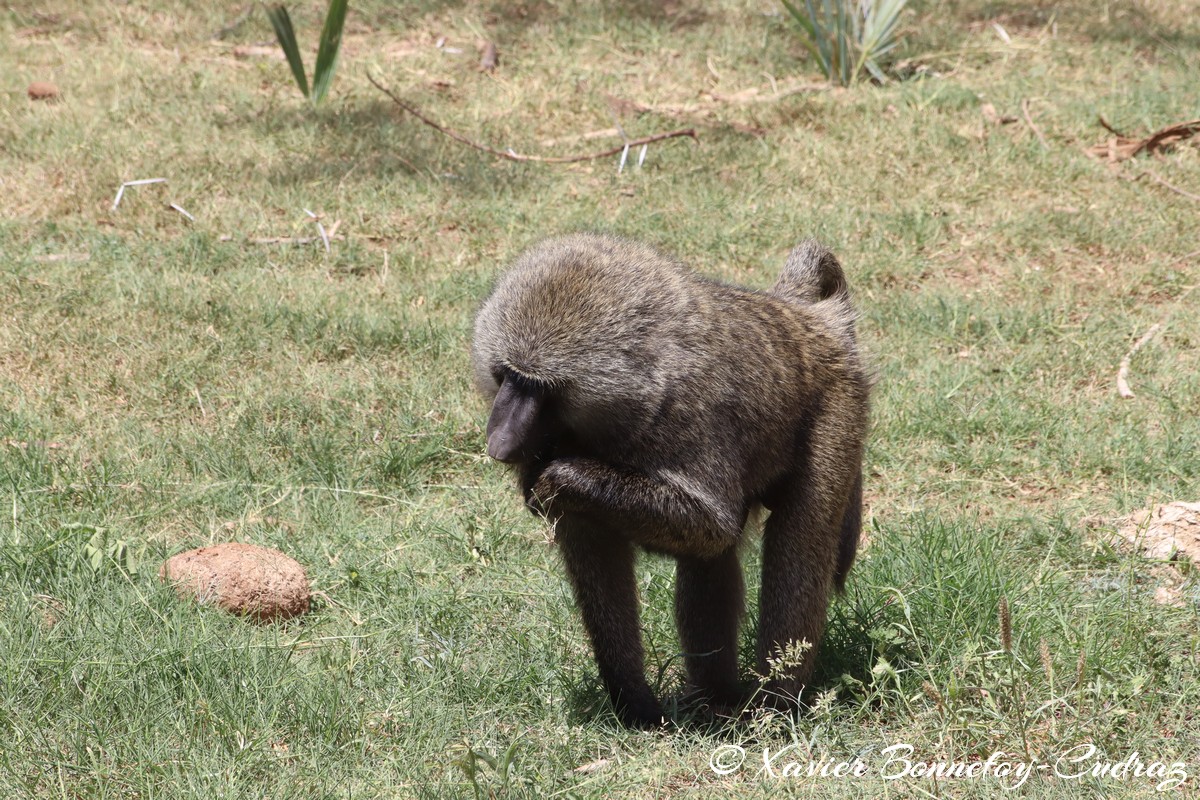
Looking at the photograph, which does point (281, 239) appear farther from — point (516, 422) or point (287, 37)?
point (516, 422)

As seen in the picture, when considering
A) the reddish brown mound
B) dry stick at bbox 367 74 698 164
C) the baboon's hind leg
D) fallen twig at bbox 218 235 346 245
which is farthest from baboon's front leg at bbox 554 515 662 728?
dry stick at bbox 367 74 698 164

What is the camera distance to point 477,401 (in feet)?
18.6

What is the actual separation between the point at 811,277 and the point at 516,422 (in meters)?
1.61

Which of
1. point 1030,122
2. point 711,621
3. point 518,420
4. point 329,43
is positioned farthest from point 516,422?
point 1030,122

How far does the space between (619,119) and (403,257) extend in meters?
2.29

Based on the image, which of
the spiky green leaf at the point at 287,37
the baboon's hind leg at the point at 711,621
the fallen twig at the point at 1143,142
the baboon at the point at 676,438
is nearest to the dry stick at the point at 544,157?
the spiky green leaf at the point at 287,37

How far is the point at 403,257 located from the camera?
6992mm

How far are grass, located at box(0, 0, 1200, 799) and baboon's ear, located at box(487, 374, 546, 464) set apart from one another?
83 centimetres

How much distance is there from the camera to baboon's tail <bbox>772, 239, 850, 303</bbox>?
14.5ft

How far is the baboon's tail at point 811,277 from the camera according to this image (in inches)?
174

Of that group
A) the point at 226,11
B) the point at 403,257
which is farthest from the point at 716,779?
the point at 226,11

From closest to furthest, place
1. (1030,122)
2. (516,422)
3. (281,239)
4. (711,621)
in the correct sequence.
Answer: (516,422) < (711,621) < (281,239) < (1030,122)

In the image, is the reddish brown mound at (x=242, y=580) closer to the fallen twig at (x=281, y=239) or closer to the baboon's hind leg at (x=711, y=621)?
the baboon's hind leg at (x=711, y=621)

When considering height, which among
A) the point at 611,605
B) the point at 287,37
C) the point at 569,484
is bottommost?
the point at 611,605
